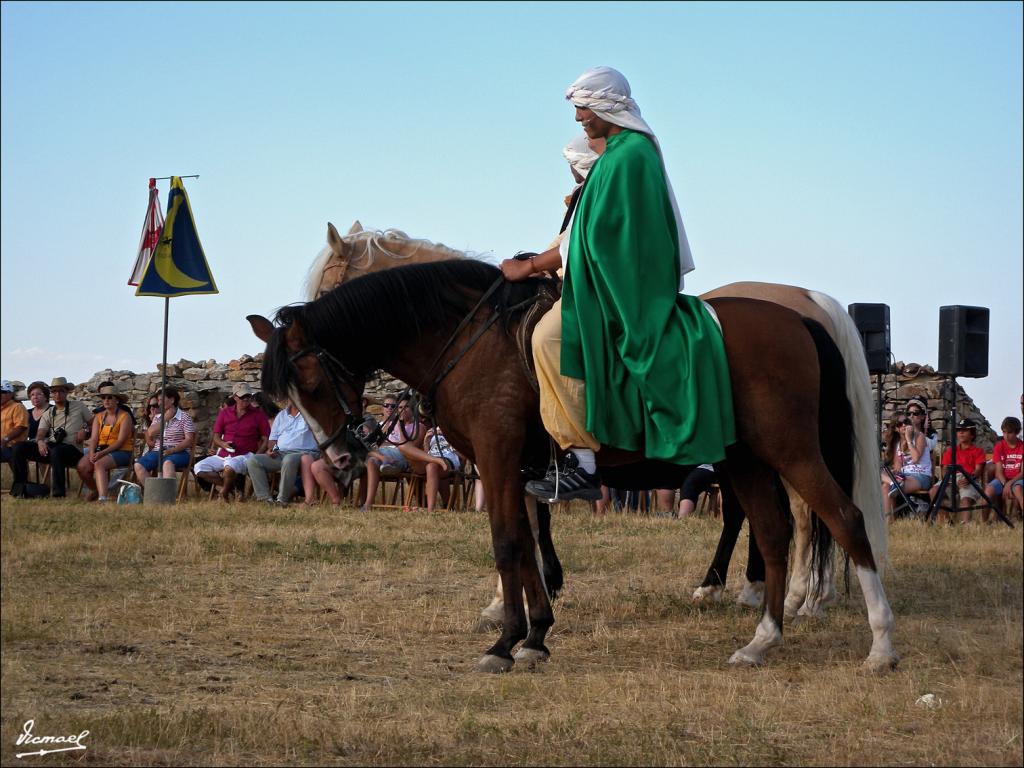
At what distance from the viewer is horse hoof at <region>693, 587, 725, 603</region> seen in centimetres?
748

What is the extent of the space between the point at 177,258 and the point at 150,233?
0.39 meters

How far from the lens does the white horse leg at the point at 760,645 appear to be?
5.63m

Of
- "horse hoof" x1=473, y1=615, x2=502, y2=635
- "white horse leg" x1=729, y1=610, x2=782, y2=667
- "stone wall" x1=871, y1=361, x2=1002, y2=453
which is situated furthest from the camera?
"stone wall" x1=871, y1=361, x2=1002, y2=453

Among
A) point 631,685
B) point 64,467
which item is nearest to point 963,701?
point 631,685

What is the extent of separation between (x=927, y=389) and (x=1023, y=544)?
1608cm

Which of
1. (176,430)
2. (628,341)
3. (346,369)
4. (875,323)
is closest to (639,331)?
(628,341)

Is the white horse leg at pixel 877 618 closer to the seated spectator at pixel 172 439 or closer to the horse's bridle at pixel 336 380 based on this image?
the horse's bridle at pixel 336 380

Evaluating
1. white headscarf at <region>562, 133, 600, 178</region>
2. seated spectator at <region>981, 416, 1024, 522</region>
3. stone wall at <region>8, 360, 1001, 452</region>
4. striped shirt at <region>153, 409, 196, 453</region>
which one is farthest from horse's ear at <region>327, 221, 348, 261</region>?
stone wall at <region>8, 360, 1001, 452</region>

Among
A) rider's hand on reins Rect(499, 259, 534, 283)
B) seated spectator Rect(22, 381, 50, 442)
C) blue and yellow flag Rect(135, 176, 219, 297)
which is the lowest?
seated spectator Rect(22, 381, 50, 442)

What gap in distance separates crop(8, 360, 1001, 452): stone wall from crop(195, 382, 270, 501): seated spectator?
344cm

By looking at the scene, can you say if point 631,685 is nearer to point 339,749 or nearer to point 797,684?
point 797,684

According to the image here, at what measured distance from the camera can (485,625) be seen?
21.9 ft

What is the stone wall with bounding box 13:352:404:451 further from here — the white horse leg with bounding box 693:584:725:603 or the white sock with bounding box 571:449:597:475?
the white sock with bounding box 571:449:597:475

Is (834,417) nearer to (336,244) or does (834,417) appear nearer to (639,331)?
(639,331)
